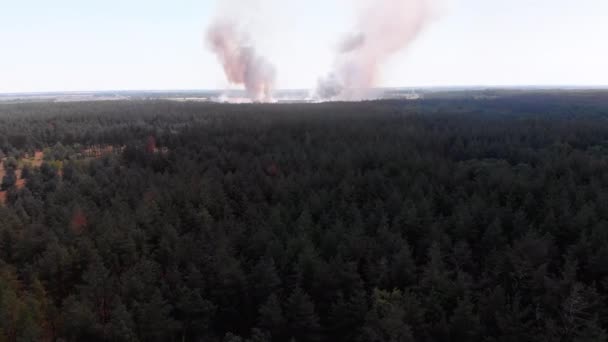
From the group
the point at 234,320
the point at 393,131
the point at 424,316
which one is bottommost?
the point at 234,320

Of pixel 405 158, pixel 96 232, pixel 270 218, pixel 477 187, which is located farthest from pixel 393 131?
pixel 96 232

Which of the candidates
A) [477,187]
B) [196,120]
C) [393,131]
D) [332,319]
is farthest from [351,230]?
[196,120]

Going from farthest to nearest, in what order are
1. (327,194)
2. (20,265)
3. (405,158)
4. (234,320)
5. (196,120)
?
(196,120), (405,158), (327,194), (20,265), (234,320)

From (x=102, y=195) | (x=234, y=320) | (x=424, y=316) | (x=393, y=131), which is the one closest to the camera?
(x=424, y=316)

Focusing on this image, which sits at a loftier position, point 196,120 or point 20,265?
point 196,120

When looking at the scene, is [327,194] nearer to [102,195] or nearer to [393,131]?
[102,195]

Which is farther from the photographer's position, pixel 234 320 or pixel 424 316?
pixel 234 320
